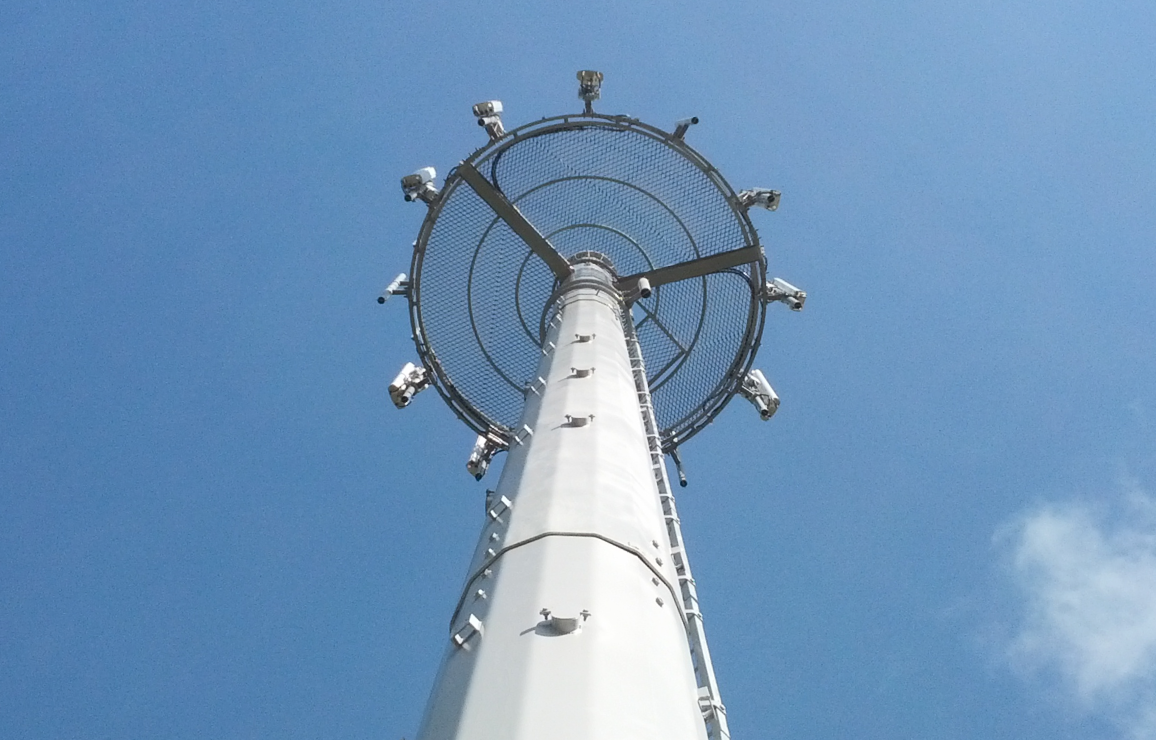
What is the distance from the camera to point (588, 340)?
14.6 meters

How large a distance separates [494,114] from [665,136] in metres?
3.81

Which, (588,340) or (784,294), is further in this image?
(784,294)

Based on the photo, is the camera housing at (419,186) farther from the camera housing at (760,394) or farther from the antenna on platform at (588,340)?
the camera housing at (760,394)

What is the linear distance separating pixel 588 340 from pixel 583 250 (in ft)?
26.2

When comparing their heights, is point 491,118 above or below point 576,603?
above

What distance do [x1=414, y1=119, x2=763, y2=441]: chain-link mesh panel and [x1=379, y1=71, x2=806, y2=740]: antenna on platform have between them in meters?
0.05

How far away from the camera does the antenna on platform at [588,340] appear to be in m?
8.09

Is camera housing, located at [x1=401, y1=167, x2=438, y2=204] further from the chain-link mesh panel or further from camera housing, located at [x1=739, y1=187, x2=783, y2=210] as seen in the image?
camera housing, located at [x1=739, y1=187, x2=783, y2=210]

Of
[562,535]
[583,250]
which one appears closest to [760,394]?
[583,250]

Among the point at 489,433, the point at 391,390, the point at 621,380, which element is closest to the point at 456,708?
the point at 621,380

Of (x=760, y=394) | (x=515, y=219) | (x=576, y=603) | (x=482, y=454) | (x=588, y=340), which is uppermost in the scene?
(x=515, y=219)

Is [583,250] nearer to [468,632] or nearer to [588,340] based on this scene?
[588,340]

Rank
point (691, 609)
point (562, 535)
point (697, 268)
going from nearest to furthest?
1. point (562, 535)
2. point (691, 609)
3. point (697, 268)

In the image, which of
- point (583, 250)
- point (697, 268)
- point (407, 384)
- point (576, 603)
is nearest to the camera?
point (576, 603)
